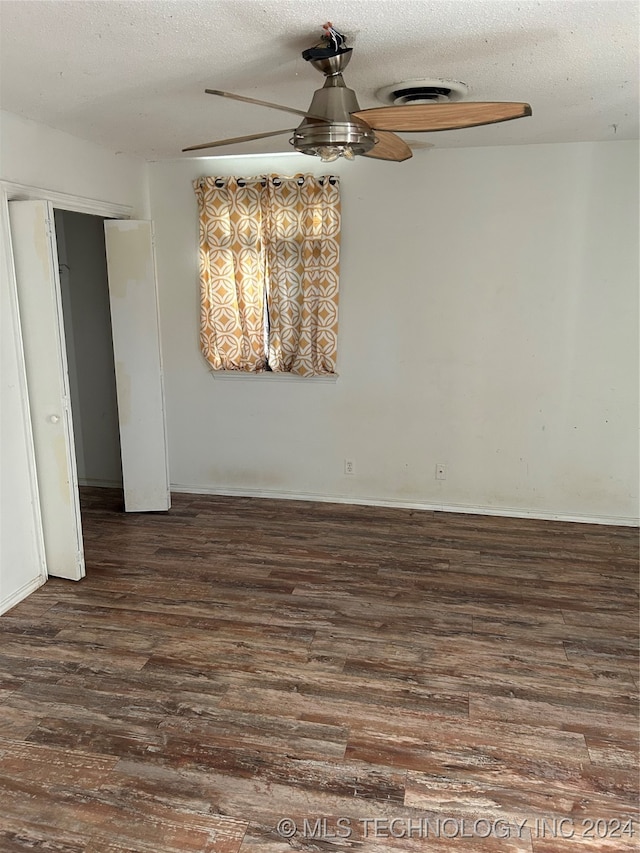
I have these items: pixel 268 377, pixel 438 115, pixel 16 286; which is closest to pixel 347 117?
pixel 438 115

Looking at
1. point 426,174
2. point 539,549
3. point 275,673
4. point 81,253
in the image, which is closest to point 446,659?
point 275,673

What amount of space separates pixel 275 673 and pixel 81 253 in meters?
3.62

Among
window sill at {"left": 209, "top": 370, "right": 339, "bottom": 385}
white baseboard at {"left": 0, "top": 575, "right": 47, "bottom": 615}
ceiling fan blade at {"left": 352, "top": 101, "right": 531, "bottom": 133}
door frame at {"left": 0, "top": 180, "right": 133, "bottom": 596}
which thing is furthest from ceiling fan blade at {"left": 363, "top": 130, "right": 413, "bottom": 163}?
white baseboard at {"left": 0, "top": 575, "right": 47, "bottom": 615}

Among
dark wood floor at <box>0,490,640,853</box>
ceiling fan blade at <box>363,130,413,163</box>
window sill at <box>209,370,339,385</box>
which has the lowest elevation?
dark wood floor at <box>0,490,640,853</box>

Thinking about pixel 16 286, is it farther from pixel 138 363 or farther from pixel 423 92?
pixel 423 92

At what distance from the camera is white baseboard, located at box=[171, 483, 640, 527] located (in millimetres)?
4535

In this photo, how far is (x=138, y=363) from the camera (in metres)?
4.57

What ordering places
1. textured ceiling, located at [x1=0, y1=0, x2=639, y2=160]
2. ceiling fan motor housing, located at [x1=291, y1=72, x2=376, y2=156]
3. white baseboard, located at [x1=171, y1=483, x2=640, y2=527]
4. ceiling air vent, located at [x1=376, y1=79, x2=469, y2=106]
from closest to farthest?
textured ceiling, located at [x1=0, y1=0, x2=639, y2=160]
ceiling fan motor housing, located at [x1=291, y1=72, x2=376, y2=156]
ceiling air vent, located at [x1=376, y1=79, x2=469, y2=106]
white baseboard, located at [x1=171, y1=483, x2=640, y2=527]

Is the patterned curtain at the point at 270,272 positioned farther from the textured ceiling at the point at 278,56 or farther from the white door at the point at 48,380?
the white door at the point at 48,380

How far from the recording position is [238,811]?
83.6 inches

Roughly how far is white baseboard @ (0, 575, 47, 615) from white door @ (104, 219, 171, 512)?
1.17 metres

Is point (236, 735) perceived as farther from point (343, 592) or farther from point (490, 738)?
point (343, 592)

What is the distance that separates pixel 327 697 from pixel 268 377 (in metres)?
2.67

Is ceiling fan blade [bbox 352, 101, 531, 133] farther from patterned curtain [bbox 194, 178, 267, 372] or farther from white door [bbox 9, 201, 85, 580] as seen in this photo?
patterned curtain [bbox 194, 178, 267, 372]
